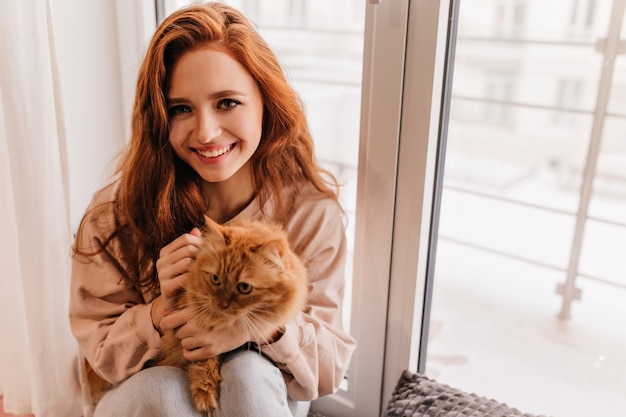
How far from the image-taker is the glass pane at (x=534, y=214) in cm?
123

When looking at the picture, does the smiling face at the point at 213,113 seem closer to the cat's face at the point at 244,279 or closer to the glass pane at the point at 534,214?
the cat's face at the point at 244,279

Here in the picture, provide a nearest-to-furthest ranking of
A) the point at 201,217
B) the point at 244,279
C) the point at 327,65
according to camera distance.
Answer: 1. the point at 244,279
2. the point at 201,217
3. the point at 327,65

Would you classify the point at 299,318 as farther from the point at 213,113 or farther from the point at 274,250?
the point at 213,113

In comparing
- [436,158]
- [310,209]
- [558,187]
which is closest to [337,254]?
[310,209]

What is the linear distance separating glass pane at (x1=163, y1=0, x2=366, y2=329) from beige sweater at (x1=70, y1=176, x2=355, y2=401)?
19 centimetres

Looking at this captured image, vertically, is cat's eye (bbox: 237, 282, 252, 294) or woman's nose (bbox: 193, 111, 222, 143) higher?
woman's nose (bbox: 193, 111, 222, 143)

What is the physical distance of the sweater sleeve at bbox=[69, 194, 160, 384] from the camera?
1164mm

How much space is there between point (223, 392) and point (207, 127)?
18.8 inches

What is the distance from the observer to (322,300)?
48.1 inches

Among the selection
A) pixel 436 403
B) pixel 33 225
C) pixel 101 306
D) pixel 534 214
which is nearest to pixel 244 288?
pixel 101 306

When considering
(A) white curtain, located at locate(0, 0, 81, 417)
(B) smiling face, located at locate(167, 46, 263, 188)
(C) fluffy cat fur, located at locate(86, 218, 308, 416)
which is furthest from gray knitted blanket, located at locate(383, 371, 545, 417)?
(A) white curtain, located at locate(0, 0, 81, 417)

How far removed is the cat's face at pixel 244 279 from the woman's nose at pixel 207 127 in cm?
19

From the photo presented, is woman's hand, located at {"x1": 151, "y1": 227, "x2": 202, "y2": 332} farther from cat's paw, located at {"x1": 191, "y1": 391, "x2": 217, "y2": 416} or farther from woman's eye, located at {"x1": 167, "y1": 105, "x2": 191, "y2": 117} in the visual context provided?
woman's eye, located at {"x1": 167, "y1": 105, "x2": 191, "y2": 117}

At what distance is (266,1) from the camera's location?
147cm
